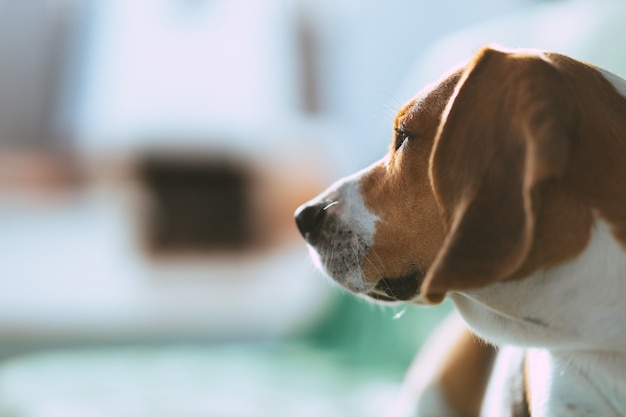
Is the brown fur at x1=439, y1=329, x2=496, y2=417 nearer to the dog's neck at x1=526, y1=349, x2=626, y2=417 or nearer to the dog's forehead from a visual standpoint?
the dog's neck at x1=526, y1=349, x2=626, y2=417

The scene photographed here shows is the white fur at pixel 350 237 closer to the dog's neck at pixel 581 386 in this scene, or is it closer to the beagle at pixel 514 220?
the beagle at pixel 514 220

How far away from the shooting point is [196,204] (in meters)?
3.99

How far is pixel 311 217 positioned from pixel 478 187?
12.1 inches

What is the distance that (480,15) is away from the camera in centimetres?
306

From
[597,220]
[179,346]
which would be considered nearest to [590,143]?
[597,220]

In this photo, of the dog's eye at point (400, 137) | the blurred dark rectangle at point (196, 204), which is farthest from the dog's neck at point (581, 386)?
the blurred dark rectangle at point (196, 204)

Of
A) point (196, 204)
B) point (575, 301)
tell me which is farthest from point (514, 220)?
point (196, 204)

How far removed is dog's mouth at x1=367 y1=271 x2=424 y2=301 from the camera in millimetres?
992

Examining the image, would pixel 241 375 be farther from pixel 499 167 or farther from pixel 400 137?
pixel 499 167

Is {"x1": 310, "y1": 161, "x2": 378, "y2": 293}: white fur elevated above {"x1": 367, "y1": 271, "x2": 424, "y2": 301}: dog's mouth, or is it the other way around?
{"x1": 310, "y1": 161, "x2": 378, "y2": 293}: white fur

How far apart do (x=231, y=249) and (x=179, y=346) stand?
1.75 m

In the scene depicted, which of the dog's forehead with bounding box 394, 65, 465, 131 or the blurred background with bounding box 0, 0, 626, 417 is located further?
the blurred background with bounding box 0, 0, 626, 417

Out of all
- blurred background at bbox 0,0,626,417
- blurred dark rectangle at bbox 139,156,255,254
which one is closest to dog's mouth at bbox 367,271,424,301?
blurred background at bbox 0,0,626,417

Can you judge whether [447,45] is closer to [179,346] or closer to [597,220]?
[179,346]
